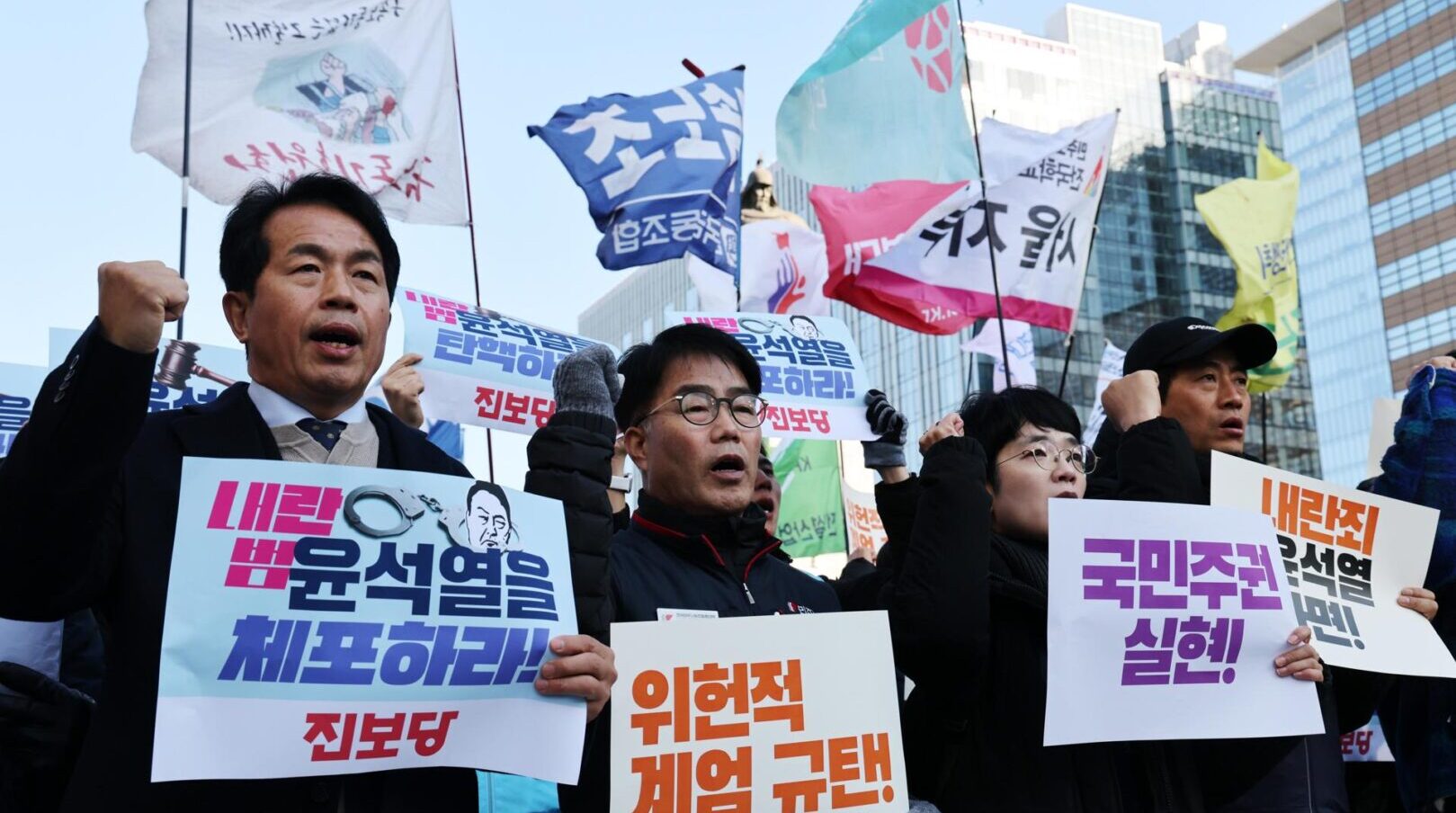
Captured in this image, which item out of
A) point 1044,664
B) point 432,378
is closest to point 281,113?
point 432,378

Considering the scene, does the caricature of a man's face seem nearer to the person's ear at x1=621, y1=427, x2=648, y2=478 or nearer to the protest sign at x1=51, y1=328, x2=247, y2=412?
the person's ear at x1=621, y1=427, x2=648, y2=478

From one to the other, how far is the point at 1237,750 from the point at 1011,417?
3.27 feet

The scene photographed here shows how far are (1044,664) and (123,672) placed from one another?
2.02 meters

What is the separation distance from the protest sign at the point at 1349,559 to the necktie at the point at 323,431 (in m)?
2.10

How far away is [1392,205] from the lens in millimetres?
57594

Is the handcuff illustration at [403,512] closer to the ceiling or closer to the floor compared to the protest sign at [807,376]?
closer to the floor

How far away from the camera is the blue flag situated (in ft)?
25.6

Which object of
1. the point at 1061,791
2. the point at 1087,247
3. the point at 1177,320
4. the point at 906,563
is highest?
the point at 1087,247

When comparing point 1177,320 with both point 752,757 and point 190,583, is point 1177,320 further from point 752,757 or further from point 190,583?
point 190,583

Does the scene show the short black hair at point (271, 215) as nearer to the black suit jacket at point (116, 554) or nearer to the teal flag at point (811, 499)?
the black suit jacket at point (116, 554)

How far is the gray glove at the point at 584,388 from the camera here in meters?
2.58

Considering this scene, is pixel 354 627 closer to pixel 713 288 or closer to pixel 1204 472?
pixel 1204 472

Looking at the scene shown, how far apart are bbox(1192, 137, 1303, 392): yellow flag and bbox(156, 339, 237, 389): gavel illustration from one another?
6866mm

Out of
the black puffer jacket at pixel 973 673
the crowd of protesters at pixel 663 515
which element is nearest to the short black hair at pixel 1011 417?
the crowd of protesters at pixel 663 515
